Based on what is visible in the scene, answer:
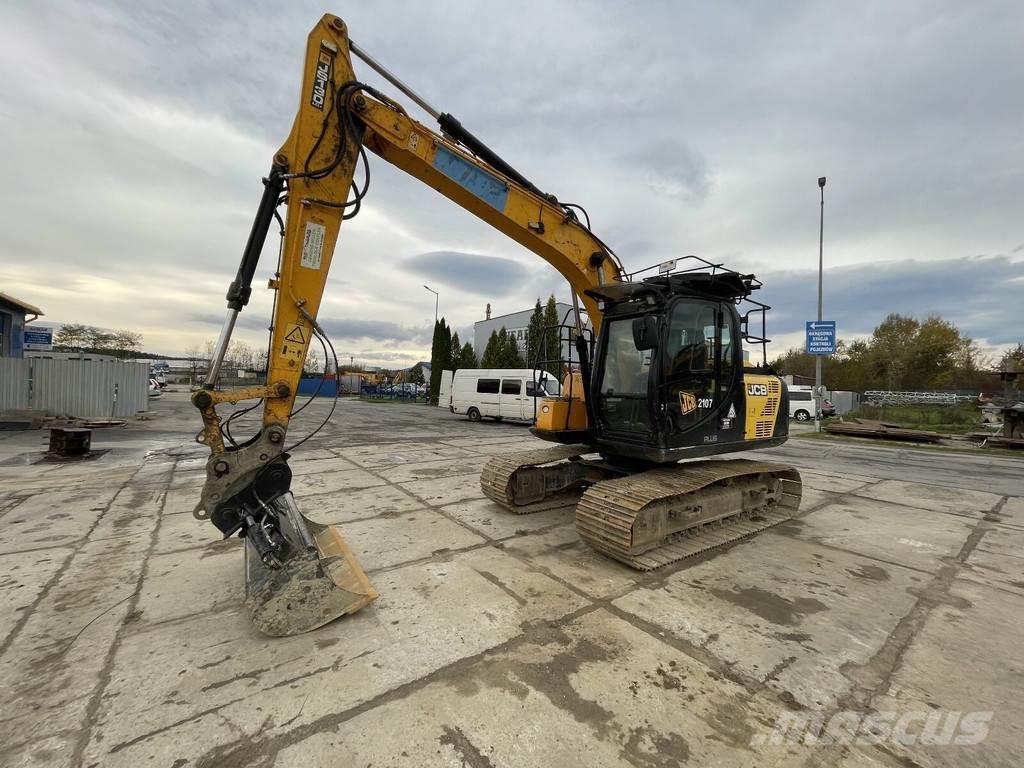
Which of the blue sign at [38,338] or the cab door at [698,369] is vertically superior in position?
the blue sign at [38,338]

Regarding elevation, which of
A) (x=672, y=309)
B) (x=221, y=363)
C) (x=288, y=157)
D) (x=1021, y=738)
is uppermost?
(x=288, y=157)

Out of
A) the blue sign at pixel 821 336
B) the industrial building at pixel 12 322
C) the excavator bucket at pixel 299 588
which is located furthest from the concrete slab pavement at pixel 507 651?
the industrial building at pixel 12 322

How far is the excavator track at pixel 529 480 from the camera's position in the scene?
229 inches

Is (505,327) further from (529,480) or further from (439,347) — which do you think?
(529,480)

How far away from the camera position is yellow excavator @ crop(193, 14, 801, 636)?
11.0 feet

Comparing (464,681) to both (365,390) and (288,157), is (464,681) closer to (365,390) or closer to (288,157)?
(288,157)

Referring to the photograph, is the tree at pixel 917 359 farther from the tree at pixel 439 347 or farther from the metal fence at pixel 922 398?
the tree at pixel 439 347

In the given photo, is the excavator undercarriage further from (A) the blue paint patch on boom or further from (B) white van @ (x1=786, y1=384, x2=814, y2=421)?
(B) white van @ (x1=786, y1=384, x2=814, y2=421)

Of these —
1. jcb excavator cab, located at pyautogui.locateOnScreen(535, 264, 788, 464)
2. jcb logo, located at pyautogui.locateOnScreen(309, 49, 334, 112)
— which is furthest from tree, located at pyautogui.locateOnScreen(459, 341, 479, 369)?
jcb logo, located at pyautogui.locateOnScreen(309, 49, 334, 112)

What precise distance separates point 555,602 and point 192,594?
2.86 meters

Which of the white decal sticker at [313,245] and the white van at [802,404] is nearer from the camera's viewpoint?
the white decal sticker at [313,245]

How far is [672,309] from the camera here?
4.83m

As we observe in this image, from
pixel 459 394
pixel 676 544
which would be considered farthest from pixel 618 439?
pixel 459 394

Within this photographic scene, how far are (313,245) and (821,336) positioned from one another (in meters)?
20.0
